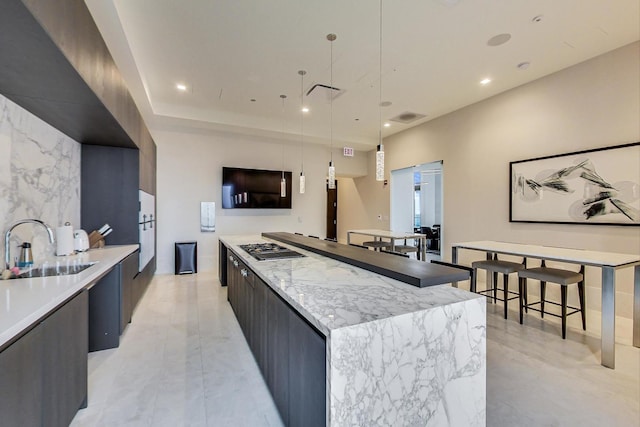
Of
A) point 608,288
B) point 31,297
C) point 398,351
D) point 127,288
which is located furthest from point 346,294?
point 127,288

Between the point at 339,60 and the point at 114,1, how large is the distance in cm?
238

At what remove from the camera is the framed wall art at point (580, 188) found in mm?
3309

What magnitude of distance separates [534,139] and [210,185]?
5.94m

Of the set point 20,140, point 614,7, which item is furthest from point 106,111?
point 614,7

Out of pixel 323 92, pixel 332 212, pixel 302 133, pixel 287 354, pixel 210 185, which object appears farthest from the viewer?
pixel 332 212

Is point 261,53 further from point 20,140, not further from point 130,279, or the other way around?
point 130,279

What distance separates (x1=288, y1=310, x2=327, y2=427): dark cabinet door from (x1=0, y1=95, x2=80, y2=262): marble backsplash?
234 cm

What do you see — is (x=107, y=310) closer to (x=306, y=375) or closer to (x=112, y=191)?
(x=112, y=191)

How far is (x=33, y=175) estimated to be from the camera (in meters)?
2.44

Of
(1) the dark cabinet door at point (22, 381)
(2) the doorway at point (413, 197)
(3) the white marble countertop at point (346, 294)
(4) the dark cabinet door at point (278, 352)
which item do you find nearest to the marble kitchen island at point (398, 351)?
(3) the white marble countertop at point (346, 294)

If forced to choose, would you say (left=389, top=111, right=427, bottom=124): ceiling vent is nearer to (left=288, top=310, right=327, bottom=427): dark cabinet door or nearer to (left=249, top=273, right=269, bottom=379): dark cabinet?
(left=249, top=273, right=269, bottom=379): dark cabinet

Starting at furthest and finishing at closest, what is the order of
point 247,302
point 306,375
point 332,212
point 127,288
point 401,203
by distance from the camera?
1. point 332,212
2. point 401,203
3. point 127,288
4. point 247,302
5. point 306,375

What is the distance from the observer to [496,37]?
124 inches

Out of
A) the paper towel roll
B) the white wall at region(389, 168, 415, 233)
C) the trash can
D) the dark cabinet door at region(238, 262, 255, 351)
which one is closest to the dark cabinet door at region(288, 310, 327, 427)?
the dark cabinet door at region(238, 262, 255, 351)
